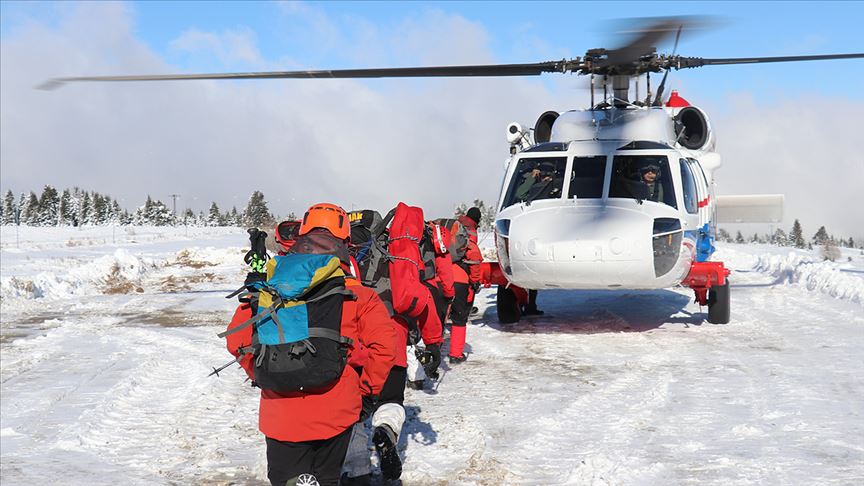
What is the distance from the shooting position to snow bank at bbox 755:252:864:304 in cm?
1277

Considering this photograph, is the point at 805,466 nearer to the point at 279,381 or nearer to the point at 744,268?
the point at 279,381

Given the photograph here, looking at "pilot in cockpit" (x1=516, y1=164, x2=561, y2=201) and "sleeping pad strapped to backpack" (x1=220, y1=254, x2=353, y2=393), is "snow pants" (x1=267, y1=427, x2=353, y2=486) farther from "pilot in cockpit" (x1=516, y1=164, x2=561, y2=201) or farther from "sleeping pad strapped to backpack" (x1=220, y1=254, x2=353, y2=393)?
"pilot in cockpit" (x1=516, y1=164, x2=561, y2=201)

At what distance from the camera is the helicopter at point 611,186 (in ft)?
27.5

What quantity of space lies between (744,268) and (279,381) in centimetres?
2100

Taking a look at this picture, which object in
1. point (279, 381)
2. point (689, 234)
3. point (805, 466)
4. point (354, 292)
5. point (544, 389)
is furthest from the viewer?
point (689, 234)

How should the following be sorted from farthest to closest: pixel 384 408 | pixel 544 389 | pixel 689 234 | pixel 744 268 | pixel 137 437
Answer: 1. pixel 744 268
2. pixel 689 234
3. pixel 544 389
4. pixel 137 437
5. pixel 384 408

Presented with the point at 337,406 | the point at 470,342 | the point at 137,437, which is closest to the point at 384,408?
the point at 337,406

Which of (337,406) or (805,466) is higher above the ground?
(337,406)

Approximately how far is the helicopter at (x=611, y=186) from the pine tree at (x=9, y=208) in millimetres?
94773

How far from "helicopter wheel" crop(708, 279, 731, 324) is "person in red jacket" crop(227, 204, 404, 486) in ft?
26.3

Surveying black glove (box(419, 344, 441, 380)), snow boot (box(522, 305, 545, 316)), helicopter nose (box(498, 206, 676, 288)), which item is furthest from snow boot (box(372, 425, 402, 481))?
snow boot (box(522, 305, 545, 316))

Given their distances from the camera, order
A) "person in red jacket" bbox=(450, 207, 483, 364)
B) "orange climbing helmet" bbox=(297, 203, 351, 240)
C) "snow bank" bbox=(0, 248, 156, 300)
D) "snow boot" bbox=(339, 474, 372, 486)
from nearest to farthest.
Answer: "orange climbing helmet" bbox=(297, 203, 351, 240)
"snow boot" bbox=(339, 474, 372, 486)
"person in red jacket" bbox=(450, 207, 483, 364)
"snow bank" bbox=(0, 248, 156, 300)

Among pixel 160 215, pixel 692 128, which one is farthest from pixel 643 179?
pixel 160 215

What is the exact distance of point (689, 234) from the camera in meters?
9.32
